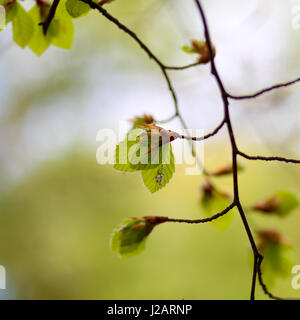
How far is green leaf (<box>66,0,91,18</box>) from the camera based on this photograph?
0.51 metres

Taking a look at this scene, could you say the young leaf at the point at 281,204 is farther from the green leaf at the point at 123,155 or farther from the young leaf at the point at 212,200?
the green leaf at the point at 123,155

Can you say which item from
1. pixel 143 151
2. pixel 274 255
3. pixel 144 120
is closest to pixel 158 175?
pixel 143 151

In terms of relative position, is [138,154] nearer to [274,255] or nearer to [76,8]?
[76,8]

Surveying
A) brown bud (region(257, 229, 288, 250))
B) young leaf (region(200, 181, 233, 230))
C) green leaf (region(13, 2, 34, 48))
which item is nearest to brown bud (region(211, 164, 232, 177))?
young leaf (region(200, 181, 233, 230))

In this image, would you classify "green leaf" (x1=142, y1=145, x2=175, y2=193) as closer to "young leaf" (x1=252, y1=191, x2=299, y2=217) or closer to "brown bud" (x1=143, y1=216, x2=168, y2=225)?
"brown bud" (x1=143, y1=216, x2=168, y2=225)

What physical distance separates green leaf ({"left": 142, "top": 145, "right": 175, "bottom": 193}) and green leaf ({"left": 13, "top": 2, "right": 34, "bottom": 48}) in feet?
1.01

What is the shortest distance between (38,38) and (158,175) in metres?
0.34

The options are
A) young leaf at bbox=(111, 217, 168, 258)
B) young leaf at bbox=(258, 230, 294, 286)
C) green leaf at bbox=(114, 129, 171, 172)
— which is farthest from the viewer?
young leaf at bbox=(258, 230, 294, 286)

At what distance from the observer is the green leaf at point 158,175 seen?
504 mm

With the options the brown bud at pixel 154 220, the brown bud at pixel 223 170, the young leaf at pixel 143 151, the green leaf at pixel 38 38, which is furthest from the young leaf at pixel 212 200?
the green leaf at pixel 38 38

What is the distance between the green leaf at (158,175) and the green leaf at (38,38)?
315mm

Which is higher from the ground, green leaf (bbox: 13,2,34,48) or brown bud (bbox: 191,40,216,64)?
green leaf (bbox: 13,2,34,48)

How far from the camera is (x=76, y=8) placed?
52 cm

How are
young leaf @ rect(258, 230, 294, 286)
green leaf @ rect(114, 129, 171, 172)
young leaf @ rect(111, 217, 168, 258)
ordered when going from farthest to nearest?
young leaf @ rect(258, 230, 294, 286) < young leaf @ rect(111, 217, 168, 258) < green leaf @ rect(114, 129, 171, 172)
